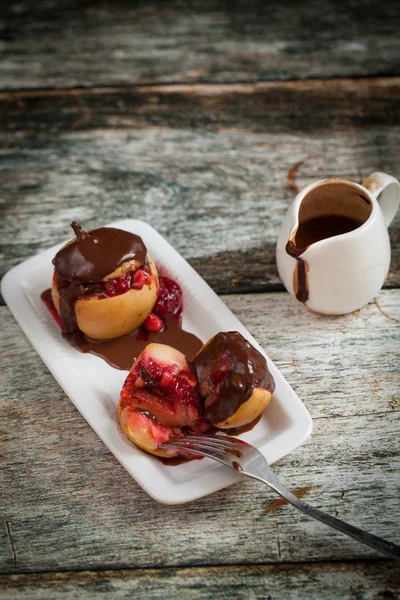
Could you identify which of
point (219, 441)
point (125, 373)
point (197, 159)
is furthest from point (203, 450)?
point (197, 159)

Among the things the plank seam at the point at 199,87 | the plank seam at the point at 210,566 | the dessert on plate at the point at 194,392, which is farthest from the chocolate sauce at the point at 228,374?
the plank seam at the point at 199,87

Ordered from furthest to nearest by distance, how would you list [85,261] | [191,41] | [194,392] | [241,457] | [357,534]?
[191,41]
[85,261]
[194,392]
[241,457]
[357,534]

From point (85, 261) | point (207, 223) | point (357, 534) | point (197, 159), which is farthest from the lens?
point (197, 159)

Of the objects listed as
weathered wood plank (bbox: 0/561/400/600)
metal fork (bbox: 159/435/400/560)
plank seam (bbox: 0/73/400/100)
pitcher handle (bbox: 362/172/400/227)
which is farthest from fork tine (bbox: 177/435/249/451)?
Answer: plank seam (bbox: 0/73/400/100)

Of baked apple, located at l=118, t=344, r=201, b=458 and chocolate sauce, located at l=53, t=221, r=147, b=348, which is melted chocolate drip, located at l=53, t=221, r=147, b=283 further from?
baked apple, located at l=118, t=344, r=201, b=458

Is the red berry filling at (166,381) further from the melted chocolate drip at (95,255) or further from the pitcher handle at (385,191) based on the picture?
the pitcher handle at (385,191)

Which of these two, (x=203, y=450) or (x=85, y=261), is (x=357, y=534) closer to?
(x=203, y=450)

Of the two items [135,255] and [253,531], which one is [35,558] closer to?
[253,531]
